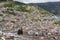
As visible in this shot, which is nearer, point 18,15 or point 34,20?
point 34,20

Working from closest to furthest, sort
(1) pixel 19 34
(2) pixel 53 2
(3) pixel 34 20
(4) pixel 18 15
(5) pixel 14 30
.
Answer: (1) pixel 19 34 → (5) pixel 14 30 → (3) pixel 34 20 → (4) pixel 18 15 → (2) pixel 53 2

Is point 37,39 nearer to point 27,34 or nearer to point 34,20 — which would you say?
point 27,34

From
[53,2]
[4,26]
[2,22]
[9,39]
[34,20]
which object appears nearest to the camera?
[9,39]

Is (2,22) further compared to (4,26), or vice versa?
(2,22)

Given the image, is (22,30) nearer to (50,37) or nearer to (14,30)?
(14,30)

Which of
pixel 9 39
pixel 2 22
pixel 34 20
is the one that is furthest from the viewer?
pixel 34 20

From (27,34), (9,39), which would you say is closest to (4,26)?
(27,34)

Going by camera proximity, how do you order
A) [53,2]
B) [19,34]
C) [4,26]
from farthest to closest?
[53,2]
[4,26]
[19,34]

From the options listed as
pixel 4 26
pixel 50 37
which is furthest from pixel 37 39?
Answer: pixel 4 26
